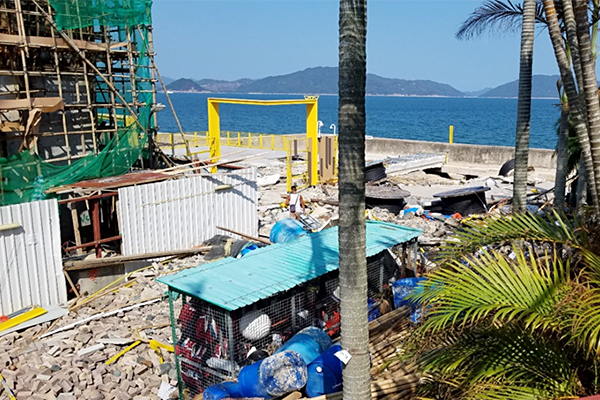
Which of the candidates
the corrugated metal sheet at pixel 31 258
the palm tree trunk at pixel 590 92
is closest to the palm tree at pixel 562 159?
the palm tree trunk at pixel 590 92

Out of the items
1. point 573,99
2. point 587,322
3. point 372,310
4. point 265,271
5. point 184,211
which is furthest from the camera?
point 184,211

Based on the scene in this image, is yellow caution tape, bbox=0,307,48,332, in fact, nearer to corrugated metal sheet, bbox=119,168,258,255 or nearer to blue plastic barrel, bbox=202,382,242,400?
corrugated metal sheet, bbox=119,168,258,255

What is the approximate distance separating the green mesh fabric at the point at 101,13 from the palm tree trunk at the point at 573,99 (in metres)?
13.4

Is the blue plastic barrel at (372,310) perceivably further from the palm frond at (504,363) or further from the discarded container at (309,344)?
the palm frond at (504,363)

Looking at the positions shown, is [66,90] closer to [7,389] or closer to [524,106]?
[7,389]

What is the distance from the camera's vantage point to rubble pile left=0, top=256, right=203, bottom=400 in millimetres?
7875

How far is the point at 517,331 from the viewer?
166 inches

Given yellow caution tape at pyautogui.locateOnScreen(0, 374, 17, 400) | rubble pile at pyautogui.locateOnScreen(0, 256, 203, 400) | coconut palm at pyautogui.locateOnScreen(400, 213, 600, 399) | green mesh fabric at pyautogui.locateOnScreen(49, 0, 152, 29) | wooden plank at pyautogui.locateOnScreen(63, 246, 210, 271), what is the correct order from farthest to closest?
green mesh fabric at pyautogui.locateOnScreen(49, 0, 152, 29) < wooden plank at pyautogui.locateOnScreen(63, 246, 210, 271) < rubble pile at pyautogui.locateOnScreen(0, 256, 203, 400) < yellow caution tape at pyautogui.locateOnScreen(0, 374, 17, 400) < coconut palm at pyautogui.locateOnScreen(400, 213, 600, 399)

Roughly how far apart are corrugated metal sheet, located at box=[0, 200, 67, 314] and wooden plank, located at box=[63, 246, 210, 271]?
0.34 meters

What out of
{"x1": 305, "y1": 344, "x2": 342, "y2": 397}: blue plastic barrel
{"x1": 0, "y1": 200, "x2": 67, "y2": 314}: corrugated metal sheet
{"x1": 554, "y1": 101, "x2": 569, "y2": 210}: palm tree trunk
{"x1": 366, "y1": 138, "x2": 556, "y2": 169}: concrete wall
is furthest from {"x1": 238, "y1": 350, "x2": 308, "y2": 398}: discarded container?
{"x1": 366, "y1": 138, "x2": 556, "y2": 169}: concrete wall

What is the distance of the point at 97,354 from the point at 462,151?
1009 inches

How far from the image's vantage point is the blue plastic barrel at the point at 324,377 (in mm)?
6348

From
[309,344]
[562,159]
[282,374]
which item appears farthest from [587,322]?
[562,159]

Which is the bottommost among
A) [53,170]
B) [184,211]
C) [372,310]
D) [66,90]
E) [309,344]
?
[372,310]
